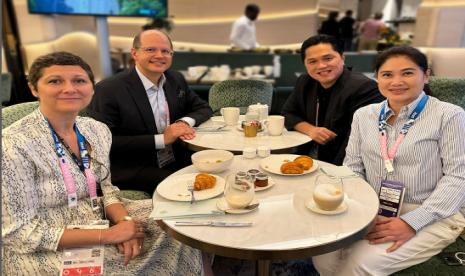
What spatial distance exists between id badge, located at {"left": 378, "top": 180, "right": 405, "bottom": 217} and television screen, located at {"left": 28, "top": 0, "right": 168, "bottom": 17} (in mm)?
5291

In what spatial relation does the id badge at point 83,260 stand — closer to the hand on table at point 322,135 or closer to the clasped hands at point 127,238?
the clasped hands at point 127,238

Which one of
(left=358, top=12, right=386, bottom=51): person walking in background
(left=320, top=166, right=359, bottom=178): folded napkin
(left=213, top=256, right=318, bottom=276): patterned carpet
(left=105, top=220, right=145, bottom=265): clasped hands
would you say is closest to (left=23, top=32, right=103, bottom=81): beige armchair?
(left=213, top=256, right=318, bottom=276): patterned carpet

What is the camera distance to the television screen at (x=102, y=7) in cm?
546

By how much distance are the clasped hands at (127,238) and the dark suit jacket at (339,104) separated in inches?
52.7

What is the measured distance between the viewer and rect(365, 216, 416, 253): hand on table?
4.44 feet

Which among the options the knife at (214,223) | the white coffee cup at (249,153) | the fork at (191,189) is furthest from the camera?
the white coffee cup at (249,153)

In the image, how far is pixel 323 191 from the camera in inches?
48.3

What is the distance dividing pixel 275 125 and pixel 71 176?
120 cm

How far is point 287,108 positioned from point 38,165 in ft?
5.70

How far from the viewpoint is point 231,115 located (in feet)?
7.77

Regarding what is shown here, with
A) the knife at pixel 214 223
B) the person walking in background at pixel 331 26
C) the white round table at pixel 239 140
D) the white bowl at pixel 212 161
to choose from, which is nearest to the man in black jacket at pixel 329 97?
the white round table at pixel 239 140

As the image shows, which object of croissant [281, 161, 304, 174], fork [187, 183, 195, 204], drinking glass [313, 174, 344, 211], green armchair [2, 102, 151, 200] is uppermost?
green armchair [2, 102, 151, 200]

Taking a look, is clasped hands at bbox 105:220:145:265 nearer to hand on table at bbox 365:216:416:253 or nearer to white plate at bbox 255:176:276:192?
white plate at bbox 255:176:276:192

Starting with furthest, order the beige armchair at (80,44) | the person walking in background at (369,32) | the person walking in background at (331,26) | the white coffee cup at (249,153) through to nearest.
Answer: the person walking in background at (331,26), the person walking in background at (369,32), the beige armchair at (80,44), the white coffee cup at (249,153)
